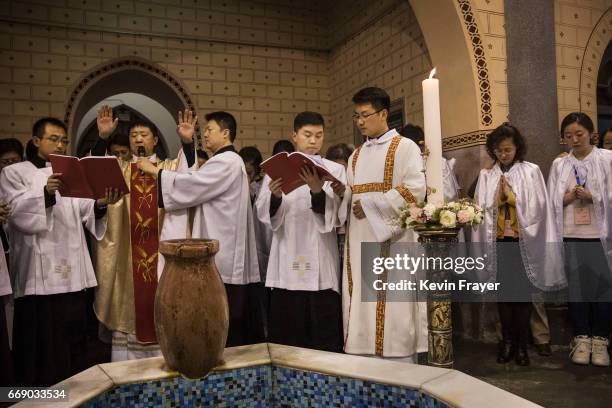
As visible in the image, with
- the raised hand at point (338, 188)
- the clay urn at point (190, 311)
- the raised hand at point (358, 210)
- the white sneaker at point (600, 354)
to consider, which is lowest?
the white sneaker at point (600, 354)

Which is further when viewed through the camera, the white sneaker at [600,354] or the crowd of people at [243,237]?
the white sneaker at [600,354]

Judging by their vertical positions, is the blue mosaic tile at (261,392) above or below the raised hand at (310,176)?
below

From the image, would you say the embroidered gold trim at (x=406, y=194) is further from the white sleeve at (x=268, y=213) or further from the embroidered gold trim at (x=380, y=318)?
the white sleeve at (x=268, y=213)

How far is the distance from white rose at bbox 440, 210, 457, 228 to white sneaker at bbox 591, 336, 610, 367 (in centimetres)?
266

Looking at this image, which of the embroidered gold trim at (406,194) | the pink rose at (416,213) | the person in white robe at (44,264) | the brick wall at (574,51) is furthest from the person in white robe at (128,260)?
the brick wall at (574,51)

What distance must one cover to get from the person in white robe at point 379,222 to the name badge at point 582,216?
1.83 meters

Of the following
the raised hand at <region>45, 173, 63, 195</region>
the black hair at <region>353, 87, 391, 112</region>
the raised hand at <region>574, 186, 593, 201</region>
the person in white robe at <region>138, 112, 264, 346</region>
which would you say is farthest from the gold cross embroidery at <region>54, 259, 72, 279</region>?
the raised hand at <region>574, 186, 593, 201</region>

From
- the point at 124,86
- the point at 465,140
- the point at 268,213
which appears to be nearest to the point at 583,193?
the point at 465,140

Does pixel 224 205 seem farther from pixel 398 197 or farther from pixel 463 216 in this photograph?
pixel 463 216

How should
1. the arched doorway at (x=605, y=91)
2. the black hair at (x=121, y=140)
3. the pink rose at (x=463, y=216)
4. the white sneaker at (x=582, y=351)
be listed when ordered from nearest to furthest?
1. the pink rose at (x=463, y=216)
2. the white sneaker at (x=582, y=351)
3. the black hair at (x=121, y=140)
4. the arched doorway at (x=605, y=91)

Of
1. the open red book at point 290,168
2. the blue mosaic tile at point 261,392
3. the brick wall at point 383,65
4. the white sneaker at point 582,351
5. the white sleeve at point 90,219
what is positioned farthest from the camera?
the brick wall at point 383,65

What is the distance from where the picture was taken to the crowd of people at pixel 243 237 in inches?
136

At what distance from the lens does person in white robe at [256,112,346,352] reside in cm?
378

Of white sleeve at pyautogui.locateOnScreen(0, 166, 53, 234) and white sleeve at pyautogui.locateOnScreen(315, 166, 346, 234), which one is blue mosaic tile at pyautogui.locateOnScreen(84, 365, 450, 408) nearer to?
white sleeve at pyautogui.locateOnScreen(315, 166, 346, 234)
